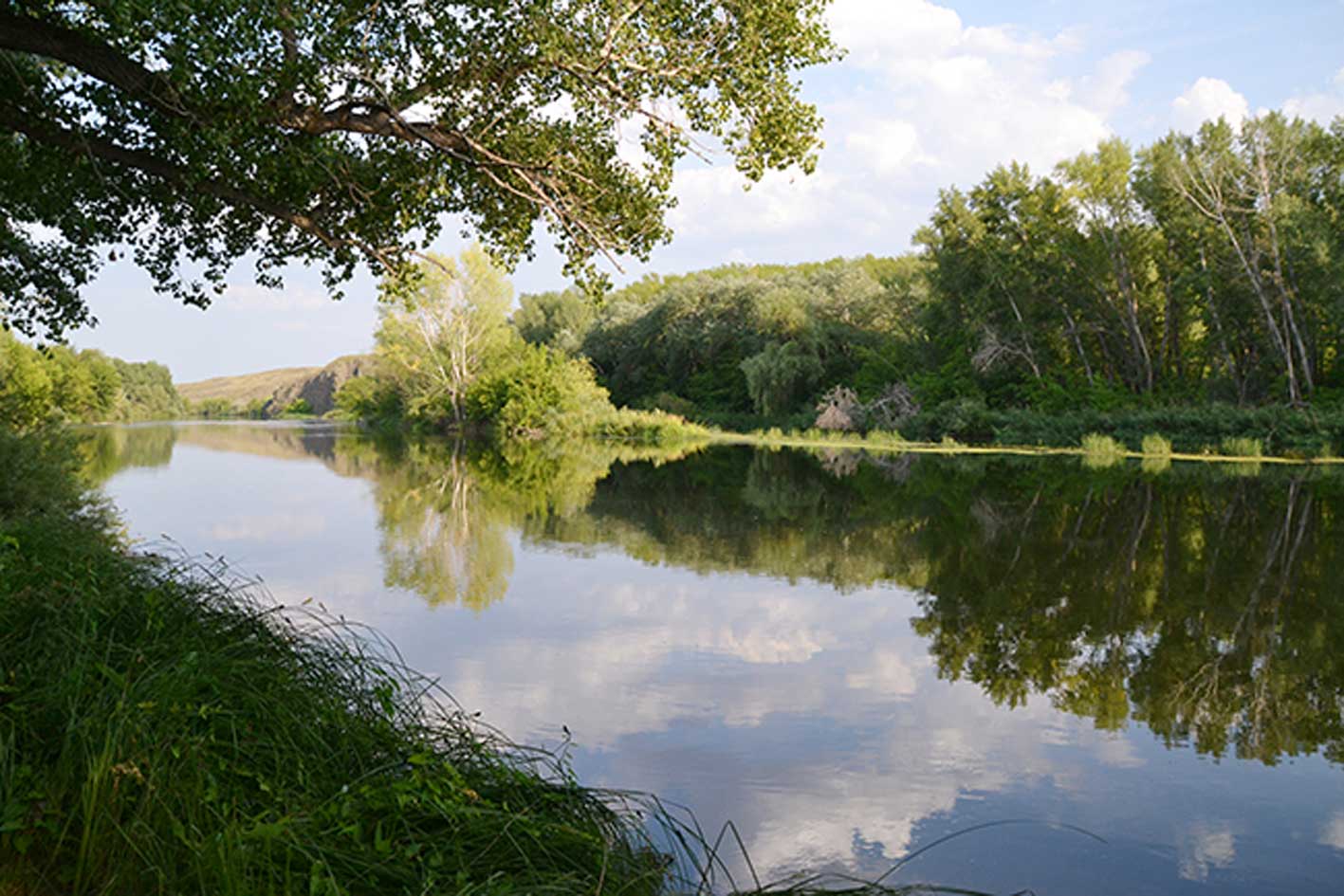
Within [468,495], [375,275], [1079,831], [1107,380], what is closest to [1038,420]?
[1107,380]

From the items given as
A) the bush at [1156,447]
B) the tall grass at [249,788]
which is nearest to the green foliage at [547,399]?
the bush at [1156,447]

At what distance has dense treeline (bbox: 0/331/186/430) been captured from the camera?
1734 centimetres

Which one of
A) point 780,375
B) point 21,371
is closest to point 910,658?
point 780,375

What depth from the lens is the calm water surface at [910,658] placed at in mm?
4043

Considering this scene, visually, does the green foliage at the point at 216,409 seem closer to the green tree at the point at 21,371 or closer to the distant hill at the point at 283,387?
the distant hill at the point at 283,387

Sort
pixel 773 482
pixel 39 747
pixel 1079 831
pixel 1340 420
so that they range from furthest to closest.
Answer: pixel 1340 420 < pixel 773 482 < pixel 1079 831 < pixel 39 747

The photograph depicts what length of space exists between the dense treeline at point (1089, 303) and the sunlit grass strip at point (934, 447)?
2.22m

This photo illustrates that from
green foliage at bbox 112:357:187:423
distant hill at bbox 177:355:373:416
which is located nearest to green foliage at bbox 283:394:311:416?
distant hill at bbox 177:355:373:416

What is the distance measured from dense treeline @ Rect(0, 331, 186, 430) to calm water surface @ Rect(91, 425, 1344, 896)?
2.99m

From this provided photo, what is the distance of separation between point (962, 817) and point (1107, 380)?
41.1 m

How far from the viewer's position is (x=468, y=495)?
58.0 ft

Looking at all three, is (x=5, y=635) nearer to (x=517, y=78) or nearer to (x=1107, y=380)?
(x=517, y=78)

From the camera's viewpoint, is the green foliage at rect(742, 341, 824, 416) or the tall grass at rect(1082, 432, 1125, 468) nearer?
the tall grass at rect(1082, 432, 1125, 468)

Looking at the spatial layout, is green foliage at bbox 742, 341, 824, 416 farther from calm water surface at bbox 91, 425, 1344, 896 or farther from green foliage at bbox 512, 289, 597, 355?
calm water surface at bbox 91, 425, 1344, 896
